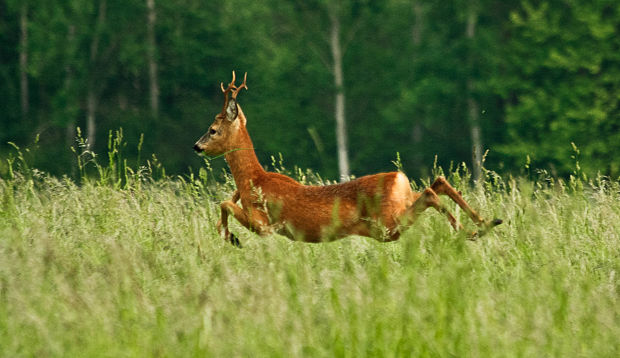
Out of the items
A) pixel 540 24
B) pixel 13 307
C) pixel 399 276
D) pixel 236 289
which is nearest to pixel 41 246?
pixel 13 307

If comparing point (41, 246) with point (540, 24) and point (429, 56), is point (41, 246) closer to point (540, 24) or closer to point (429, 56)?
point (540, 24)

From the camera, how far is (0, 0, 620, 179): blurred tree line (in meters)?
24.3

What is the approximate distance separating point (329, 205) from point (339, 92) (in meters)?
24.9

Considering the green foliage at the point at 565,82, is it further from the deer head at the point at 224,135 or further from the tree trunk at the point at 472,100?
the deer head at the point at 224,135

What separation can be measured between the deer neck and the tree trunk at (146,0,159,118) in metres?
23.9

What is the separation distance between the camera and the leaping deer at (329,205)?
4.23 meters

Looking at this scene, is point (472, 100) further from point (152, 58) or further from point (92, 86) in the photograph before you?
point (92, 86)

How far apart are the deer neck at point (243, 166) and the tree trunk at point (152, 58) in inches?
939

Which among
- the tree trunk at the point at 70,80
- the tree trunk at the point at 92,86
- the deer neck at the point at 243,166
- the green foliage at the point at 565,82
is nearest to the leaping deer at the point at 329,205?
the deer neck at the point at 243,166

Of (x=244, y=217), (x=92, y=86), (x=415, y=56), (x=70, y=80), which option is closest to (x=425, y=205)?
(x=244, y=217)

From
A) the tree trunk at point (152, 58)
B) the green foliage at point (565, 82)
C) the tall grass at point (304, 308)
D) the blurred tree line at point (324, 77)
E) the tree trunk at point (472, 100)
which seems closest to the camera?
the tall grass at point (304, 308)

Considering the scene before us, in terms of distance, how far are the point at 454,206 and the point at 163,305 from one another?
120 inches

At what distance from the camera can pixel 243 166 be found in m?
4.70

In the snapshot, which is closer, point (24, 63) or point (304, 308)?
point (304, 308)
